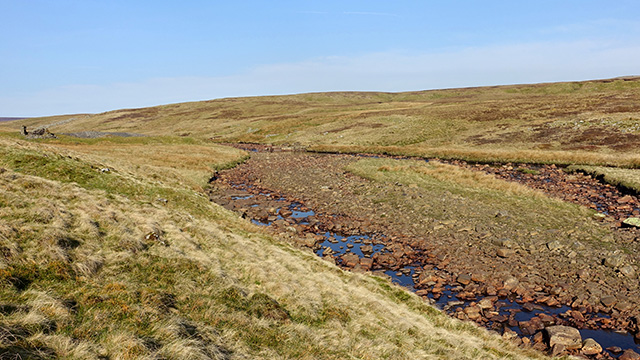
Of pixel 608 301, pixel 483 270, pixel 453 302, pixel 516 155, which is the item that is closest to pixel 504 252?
pixel 483 270

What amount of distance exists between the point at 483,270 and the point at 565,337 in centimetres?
557

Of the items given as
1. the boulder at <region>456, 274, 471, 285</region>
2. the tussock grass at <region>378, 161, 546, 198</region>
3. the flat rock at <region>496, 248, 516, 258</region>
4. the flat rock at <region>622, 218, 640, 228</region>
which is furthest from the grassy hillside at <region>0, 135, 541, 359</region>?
the tussock grass at <region>378, 161, 546, 198</region>

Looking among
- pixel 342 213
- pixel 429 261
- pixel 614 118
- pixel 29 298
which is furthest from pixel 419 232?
pixel 614 118

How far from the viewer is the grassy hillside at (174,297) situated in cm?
697

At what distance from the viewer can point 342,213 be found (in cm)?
2809

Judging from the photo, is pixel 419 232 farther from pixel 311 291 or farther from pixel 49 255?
pixel 49 255

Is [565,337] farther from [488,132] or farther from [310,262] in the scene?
[488,132]

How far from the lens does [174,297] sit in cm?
959

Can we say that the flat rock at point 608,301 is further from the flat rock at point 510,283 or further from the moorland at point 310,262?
the flat rock at point 510,283

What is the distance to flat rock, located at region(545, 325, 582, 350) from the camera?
40.0ft

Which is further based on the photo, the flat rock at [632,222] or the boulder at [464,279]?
the flat rock at [632,222]

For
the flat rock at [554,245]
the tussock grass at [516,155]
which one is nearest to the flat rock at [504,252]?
the flat rock at [554,245]

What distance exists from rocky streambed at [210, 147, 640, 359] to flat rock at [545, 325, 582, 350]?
0.03 metres

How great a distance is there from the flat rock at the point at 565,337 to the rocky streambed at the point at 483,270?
0.03m
